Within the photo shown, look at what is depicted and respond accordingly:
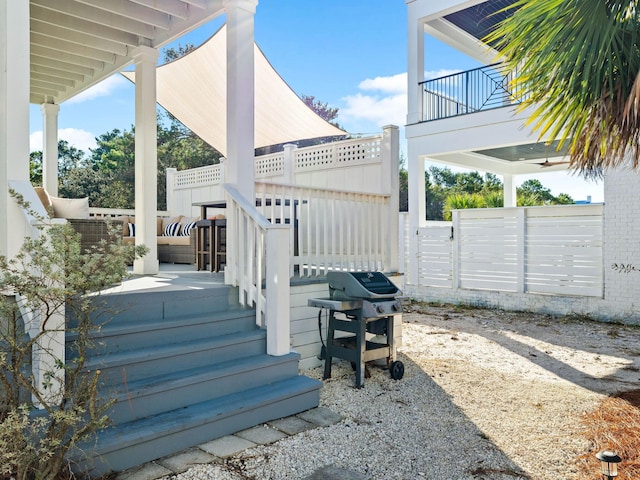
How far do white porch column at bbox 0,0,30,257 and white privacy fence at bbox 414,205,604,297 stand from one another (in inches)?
308

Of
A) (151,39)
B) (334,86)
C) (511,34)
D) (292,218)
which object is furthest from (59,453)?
(334,86)

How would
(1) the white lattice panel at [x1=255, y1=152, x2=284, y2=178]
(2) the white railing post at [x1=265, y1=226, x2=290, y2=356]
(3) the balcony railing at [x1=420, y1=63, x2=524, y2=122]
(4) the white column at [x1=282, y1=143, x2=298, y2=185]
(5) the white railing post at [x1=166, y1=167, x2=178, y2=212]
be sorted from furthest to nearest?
(5) the white railing post at [x1=166, y1=167, x2=178, y2=212]
(3) the balcony railing at [x1=420, y1=63, x2=524, y2=122]
(1) the white lattice panel at [x1=255, y1=152, x2=284, y2=178]
(4) the white column at [x1=282, y1=143, x2=298, y2=185]
(2) the white railing post at [x1=265, y1=226, x2=290, y2=356]

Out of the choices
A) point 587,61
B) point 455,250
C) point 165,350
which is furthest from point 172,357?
point 455,250

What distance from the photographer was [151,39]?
214 inches

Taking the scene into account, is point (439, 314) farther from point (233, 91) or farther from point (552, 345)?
point (233, 91)

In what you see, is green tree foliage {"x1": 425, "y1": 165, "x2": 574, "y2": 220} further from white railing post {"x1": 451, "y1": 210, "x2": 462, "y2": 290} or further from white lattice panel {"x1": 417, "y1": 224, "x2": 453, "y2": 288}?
white railing post {"x1": 451, "y1": 210, "x2": 462, "y2": 290}

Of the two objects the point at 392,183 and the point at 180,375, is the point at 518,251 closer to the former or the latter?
the point at 392,183

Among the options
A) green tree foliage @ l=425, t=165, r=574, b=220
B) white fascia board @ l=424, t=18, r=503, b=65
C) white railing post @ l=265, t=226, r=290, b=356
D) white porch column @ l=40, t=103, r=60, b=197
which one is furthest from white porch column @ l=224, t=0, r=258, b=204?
green tree foliage @ l=425, t=165, r=574, b=220

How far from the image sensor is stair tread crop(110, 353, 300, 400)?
9.26 ft

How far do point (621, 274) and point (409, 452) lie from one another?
6.26m

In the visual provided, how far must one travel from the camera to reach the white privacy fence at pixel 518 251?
312 inches

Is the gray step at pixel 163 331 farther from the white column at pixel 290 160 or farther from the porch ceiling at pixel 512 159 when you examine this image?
the porch ceiling at pixel 512 159

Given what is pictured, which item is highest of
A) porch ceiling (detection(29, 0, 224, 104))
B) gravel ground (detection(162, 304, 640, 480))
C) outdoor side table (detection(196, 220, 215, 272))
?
porch ceiling (detection(29, 0, 224, 104))

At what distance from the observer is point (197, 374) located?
3107 millimetres
